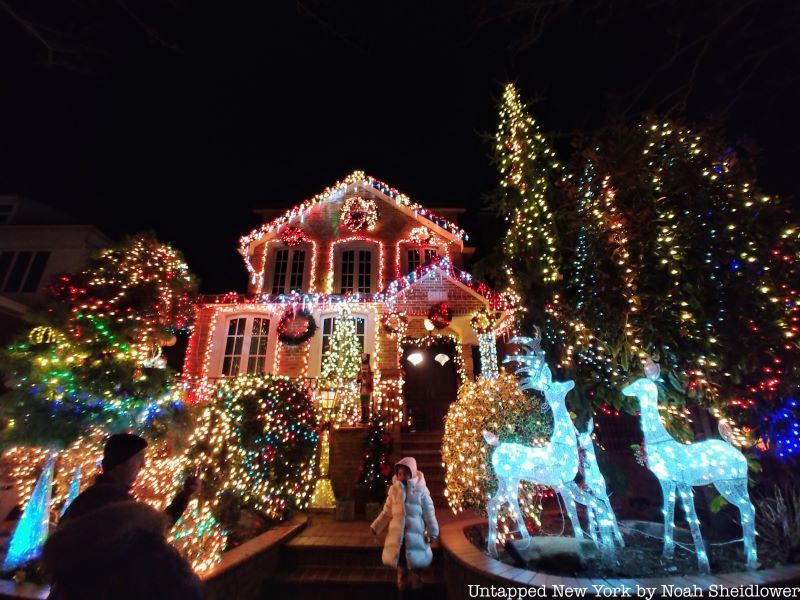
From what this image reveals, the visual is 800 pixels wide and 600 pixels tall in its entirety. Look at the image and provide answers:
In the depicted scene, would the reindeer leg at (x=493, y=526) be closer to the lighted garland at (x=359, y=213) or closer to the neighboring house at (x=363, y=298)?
the neighboring house at (x=363, y=298)

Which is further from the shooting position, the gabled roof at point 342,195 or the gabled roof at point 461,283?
the gabled roof at point 342,195

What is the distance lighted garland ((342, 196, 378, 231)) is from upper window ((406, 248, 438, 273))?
185 centimetres

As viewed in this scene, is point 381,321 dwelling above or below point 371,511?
above

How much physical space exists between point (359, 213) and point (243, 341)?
6.37 m

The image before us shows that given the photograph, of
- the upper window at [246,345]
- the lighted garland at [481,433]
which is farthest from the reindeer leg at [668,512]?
the upper window at [246,345]

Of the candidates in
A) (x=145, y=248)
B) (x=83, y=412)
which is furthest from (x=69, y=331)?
(x=145, y=248)

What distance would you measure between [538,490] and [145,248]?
25.1ft

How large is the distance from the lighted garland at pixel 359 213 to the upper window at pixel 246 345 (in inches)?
190

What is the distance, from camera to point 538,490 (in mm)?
5906

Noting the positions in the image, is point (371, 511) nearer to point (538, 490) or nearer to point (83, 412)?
point (538, 490)

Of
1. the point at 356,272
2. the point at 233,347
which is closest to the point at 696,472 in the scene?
the point at 356,272

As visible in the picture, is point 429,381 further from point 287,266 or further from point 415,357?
point 287,266

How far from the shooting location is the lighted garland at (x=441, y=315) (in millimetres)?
11070

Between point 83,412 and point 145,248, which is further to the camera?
point 145,248
